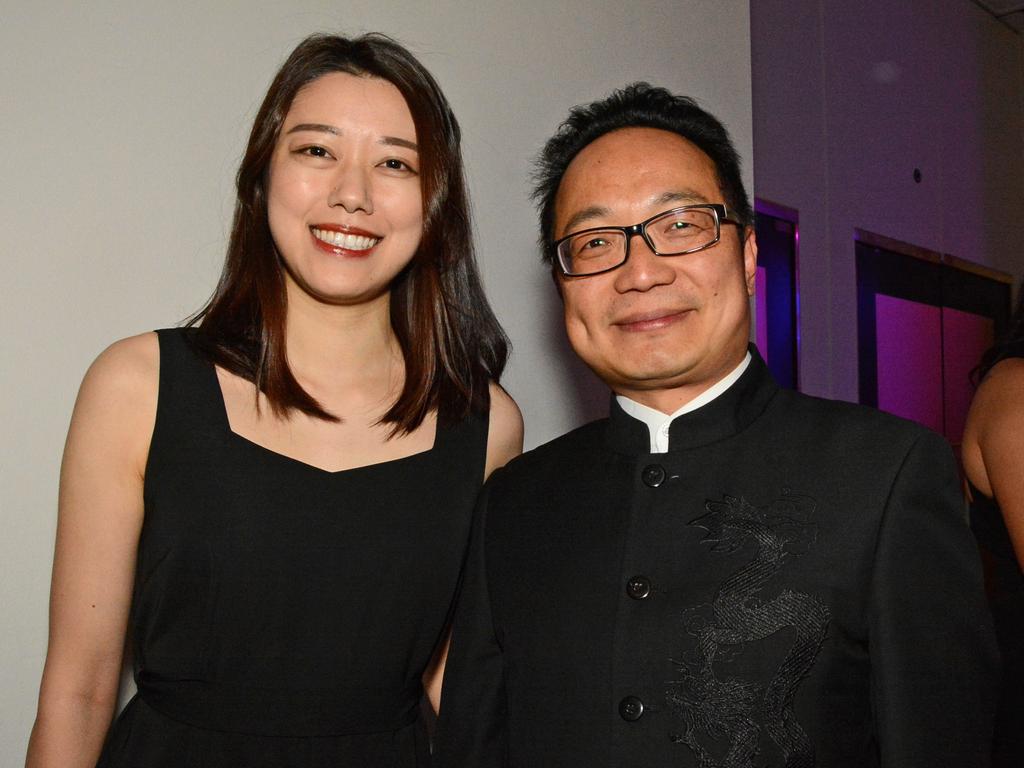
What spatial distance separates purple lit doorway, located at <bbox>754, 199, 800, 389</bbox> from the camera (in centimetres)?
341

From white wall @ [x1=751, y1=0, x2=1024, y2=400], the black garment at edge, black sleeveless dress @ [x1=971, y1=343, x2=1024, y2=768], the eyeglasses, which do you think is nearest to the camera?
the black garment at edge

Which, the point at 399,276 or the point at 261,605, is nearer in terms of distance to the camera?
the point at 261,605

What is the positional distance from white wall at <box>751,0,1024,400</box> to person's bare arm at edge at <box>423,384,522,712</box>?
198cm

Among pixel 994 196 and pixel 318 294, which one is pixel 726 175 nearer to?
pixel 318 294

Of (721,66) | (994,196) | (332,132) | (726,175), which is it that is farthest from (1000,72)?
(332,132)

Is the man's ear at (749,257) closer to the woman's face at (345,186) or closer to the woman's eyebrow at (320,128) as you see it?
the woman's face at (345,186)

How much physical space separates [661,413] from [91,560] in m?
0.94

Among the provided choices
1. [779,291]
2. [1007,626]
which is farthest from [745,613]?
[779,291]

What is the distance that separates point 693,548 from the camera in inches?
50.7

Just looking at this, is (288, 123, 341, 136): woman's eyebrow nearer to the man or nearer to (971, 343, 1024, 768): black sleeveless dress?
the man

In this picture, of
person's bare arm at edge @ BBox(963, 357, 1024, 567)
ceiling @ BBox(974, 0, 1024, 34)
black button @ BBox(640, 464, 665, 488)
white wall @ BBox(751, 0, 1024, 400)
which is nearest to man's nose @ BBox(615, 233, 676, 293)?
black button @ BBox(640, 464, 665, 488)

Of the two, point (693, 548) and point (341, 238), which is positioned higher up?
point (341, 238)

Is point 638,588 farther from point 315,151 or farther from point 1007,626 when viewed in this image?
point 1007,626

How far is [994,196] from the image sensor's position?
5.19 m
